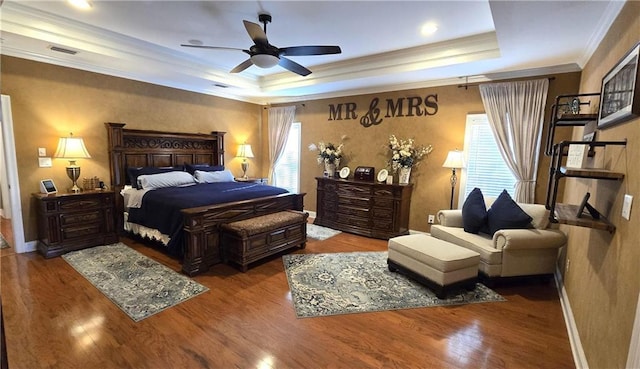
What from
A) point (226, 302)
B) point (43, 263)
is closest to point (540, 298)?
point (226, 302)

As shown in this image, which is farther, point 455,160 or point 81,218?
point 455,160

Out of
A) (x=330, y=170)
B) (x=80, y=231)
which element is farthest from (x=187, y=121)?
(x=330, y=170)

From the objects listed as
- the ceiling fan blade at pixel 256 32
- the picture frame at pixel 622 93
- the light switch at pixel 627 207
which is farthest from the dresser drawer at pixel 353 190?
the light switch at pixel 627 207

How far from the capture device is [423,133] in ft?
16.2

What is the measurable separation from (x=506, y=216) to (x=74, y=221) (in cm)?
537

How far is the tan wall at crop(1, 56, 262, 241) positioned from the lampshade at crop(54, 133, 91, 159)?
0.23 metres

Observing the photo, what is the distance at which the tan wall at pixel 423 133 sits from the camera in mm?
4402

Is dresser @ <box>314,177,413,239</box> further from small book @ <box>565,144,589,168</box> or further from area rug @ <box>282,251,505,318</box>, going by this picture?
small book @ <box>565,144,589,168</box>

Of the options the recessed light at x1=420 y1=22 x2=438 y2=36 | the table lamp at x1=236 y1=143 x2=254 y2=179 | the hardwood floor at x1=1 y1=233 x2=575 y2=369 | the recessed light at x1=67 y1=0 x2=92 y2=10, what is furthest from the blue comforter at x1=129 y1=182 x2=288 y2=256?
the recessed light at x1=420 y1=22 x2=438 y2=36

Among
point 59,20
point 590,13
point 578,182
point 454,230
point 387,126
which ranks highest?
point 59,20

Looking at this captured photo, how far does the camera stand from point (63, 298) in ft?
9.47

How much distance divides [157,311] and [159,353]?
58 cm

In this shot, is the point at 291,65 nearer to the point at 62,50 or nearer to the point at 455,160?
the point at 455,160

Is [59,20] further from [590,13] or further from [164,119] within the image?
[590,13]
